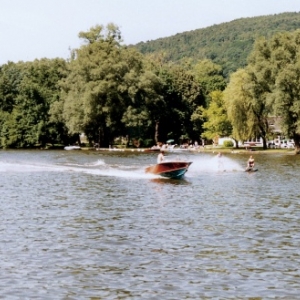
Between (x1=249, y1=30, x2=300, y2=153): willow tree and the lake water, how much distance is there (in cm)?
4909

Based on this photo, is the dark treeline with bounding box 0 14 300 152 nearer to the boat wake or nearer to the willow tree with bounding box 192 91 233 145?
the willow tree with bounding box 192 91 233 145

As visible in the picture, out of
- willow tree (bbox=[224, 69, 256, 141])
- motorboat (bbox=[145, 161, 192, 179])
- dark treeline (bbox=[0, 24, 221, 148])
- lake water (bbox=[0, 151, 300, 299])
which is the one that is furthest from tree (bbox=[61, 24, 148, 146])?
lake water (bbox=[0, 151, 300, 299])

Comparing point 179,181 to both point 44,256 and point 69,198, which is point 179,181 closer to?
point 69,198

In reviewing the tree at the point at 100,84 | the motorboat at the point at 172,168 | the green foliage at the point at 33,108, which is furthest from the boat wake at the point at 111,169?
the green foliage at the point at 33,108

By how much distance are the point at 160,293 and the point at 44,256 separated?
612 cm

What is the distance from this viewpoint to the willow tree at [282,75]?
98.4 metres

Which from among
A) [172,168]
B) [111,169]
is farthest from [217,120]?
[172,168]

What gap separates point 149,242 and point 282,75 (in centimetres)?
7482

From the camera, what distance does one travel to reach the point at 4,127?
147 m

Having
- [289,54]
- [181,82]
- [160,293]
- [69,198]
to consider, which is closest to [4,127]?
[181,82]

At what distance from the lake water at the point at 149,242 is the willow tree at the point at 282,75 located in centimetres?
4909

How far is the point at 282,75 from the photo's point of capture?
98.1 metres

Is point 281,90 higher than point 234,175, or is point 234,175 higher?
point 281,90

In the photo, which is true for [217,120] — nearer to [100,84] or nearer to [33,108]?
[100,84]
